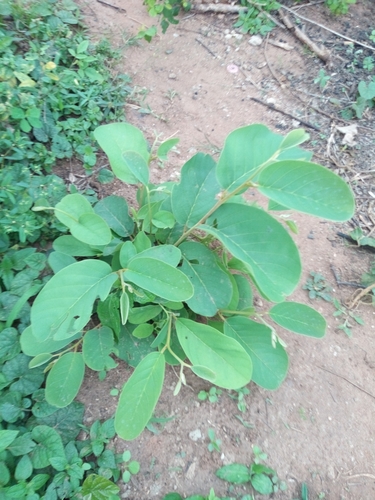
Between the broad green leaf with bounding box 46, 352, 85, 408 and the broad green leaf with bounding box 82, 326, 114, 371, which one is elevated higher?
the broad green leaf with bounding box 82, 326, 114, 371

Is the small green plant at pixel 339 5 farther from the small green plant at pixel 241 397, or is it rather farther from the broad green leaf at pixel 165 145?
the small green plant at pixel 241 397

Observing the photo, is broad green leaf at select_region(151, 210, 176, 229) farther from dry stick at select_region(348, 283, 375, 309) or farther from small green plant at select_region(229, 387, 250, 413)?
dry stick at select_region(348, 283, 375, 309)

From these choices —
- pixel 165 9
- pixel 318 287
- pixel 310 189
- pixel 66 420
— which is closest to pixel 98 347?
pixel 66 420

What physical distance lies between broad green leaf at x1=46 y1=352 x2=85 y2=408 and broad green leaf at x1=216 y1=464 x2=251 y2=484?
642 millimetres

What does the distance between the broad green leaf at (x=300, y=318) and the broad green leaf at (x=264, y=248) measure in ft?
1.23

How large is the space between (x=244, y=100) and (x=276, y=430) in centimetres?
210

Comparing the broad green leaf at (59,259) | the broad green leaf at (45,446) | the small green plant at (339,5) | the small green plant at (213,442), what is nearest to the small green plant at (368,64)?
the small green plant at (339,5)

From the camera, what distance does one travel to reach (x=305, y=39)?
301cm

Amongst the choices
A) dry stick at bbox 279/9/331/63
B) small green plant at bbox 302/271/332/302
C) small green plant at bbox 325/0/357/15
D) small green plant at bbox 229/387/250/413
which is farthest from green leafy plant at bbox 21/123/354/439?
small green plant at bbox 325/0/357/15

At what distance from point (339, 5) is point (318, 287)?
2261 millimetres

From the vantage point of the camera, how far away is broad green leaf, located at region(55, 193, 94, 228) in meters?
1.43

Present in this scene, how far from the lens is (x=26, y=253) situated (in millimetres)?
1765

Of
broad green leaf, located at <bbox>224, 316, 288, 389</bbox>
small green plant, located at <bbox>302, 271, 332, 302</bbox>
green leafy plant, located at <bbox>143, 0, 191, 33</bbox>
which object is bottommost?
small green plant, located at <bbox>302, 271, 332, 302</bbox>

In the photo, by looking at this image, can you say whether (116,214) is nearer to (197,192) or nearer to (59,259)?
(59,259)
